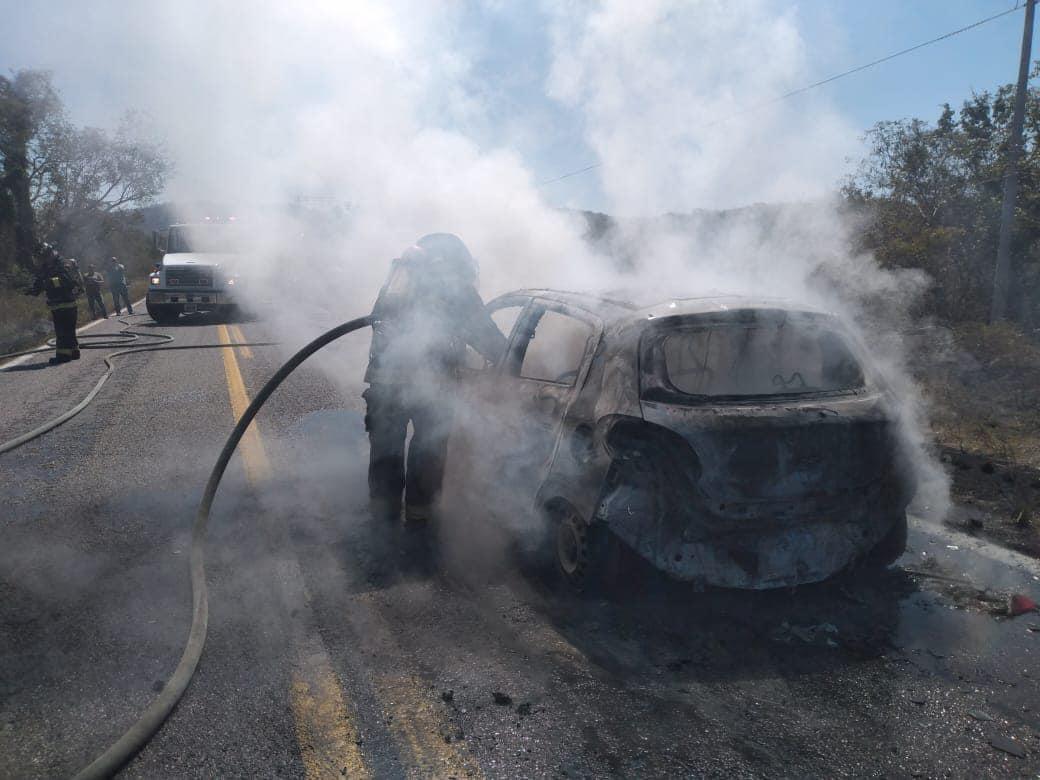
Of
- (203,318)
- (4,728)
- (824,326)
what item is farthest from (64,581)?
(203,318)

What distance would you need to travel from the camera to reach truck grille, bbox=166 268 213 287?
1844cm

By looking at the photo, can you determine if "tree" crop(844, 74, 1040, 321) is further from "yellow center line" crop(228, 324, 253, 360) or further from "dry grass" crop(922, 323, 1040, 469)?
"yellow center line" crop(228, 324, 253, 360)

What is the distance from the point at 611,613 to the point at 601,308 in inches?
58.5

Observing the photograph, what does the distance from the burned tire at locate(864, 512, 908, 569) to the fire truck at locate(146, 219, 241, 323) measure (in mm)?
17213

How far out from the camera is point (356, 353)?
40.2 feet

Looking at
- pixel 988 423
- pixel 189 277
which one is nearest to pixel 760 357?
pixel 988 423

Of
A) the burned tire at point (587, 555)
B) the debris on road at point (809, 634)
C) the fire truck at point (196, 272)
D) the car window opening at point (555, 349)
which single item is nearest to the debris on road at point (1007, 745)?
the debris on road at point (809, 634)

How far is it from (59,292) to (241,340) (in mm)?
3367

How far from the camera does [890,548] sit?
12.8 ft

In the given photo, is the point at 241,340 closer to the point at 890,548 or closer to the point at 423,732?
the point at 890,548

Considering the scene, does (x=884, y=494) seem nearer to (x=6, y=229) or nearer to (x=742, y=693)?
(x=742, y=693)

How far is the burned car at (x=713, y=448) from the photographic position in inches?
133

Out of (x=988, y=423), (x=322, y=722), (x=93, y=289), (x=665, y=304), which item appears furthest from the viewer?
(x=93, y=289)

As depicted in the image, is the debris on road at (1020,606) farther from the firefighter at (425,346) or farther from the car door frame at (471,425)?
the firefighter at (425,346)
